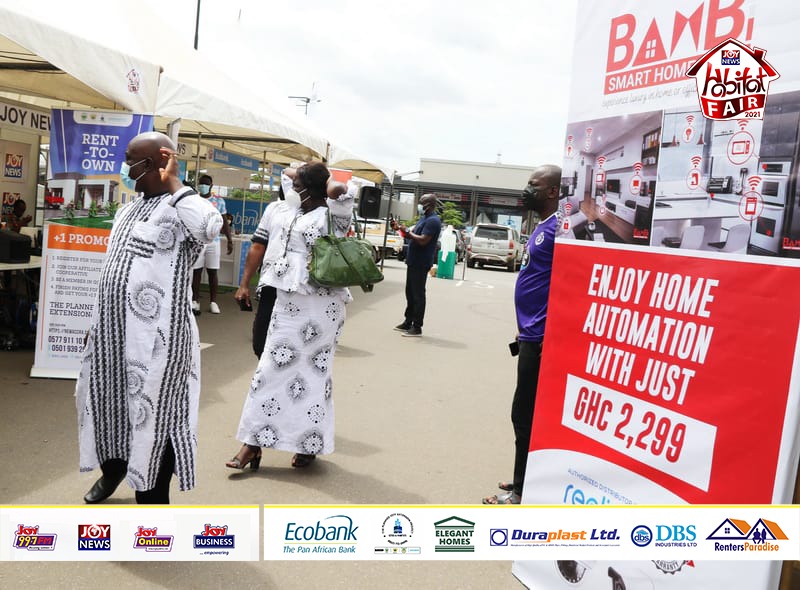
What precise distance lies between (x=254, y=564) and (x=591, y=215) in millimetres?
2124

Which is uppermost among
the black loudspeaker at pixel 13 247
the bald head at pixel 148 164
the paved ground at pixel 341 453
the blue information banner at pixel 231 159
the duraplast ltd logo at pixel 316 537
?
the blue information banner at pixel 231 159

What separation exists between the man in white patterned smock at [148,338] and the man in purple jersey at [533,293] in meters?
1.65

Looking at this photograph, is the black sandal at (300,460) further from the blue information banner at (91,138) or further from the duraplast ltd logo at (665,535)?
the blue information banner at (91,138)

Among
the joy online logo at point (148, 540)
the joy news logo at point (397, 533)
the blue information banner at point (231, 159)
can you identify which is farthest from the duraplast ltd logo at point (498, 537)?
the blue information banner at point (231, 159)

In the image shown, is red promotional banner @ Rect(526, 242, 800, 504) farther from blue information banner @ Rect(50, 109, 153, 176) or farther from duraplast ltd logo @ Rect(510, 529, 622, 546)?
blue information banner @ Rect(50, 109, 153, 176)

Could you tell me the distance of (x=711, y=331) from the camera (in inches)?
87.3

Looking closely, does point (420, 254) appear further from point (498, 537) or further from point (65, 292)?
point (498, 537)

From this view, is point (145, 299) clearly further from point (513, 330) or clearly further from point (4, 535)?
point (513, 330)

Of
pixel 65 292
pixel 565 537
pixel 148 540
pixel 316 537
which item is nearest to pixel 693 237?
pixel 565 537

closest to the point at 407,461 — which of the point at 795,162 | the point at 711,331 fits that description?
the point at 711,331

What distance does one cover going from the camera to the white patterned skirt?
4375 mm

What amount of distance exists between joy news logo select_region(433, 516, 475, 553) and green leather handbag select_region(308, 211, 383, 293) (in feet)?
7.27

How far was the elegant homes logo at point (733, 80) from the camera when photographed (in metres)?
2.05

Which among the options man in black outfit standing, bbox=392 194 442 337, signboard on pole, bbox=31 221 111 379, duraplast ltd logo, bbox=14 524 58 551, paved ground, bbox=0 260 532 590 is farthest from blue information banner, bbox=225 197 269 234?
duraplast ltd logo, bbox=14 524 58 551
